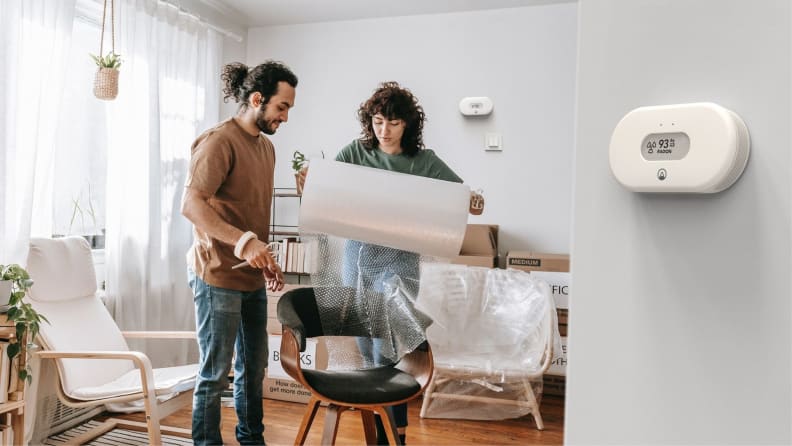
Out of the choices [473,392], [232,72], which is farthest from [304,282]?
[232,72]

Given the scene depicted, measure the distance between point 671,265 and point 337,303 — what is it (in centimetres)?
141

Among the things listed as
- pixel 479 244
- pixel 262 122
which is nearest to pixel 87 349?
pixel 262 122

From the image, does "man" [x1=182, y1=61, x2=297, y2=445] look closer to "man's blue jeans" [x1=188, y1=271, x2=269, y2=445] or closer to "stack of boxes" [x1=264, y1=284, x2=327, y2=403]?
"man's blue jeans" [x1=188, y1=271, x2=269, y2=445]

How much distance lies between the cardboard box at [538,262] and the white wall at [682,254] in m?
2.58

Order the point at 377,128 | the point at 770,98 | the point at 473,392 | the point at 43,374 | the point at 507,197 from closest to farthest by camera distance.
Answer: the point at 770,98, the point at 377,128, the point at 43,374, the point at 473,392, the point at 507,197

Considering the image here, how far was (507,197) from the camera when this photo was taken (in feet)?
11.3

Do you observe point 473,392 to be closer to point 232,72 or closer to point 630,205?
point 232,72

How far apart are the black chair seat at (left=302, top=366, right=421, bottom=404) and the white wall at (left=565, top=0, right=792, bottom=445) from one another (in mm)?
1146

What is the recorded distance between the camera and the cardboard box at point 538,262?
3.00 metres

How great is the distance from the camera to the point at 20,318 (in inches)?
75.0

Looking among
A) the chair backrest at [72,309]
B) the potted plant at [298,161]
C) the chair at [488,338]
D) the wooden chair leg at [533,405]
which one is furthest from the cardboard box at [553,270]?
the chair backrest at [72,309]

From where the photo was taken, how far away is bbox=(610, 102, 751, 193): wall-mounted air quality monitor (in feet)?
1.44

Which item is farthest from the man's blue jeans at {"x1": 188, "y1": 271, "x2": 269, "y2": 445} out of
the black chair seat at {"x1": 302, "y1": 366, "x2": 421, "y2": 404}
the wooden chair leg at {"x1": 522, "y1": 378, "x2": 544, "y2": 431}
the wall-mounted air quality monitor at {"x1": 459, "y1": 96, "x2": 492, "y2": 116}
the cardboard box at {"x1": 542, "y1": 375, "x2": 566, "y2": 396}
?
the wall-mounted air quality monitor at {"x1": 459, "y1": 96, "x2": 492, "y2": 116}

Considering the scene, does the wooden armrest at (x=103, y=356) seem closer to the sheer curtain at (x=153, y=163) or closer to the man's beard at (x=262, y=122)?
the sheer curtain at (x=153, y=163)
